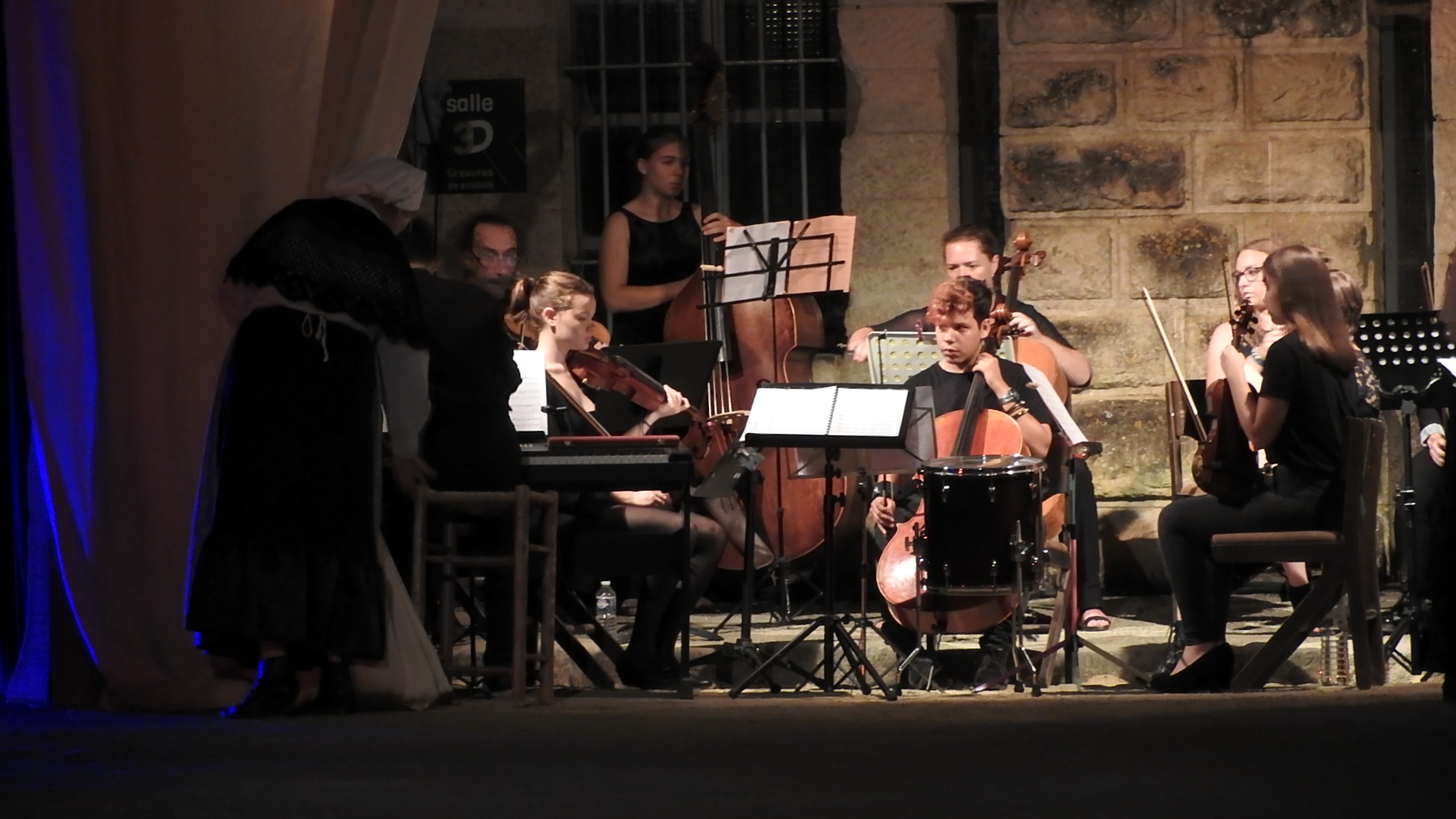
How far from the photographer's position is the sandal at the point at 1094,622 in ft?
24.4

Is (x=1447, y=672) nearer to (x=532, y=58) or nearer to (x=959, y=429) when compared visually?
(x=959, y=429)

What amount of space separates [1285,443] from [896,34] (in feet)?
8.63

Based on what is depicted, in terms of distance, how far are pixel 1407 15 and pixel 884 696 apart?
3935 mm

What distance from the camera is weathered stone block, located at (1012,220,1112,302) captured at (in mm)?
8273

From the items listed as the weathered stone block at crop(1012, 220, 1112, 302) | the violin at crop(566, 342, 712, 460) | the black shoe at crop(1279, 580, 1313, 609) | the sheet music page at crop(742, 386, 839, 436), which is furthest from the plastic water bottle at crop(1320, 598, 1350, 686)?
the violin at crop(566, 342, 712, 460)

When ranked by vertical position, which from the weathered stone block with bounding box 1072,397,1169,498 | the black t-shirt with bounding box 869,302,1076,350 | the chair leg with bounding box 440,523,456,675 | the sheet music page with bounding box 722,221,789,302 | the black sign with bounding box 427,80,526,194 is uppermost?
the black sign with bounding box 427,80,526,194

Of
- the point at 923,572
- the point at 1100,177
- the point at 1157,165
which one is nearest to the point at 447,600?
the point at 923,572

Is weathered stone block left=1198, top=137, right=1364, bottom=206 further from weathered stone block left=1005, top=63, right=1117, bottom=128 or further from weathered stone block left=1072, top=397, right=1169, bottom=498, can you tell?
weathered stone block left=1072, top=397, right=1169, bottom=498

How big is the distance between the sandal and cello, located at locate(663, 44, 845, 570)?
961 mm

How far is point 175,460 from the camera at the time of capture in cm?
558

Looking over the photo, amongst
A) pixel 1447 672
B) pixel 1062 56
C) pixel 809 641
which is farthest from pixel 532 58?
pixel 1447 672

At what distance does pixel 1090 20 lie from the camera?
8.23 metres

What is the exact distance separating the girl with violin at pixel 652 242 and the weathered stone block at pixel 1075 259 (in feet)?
4.37

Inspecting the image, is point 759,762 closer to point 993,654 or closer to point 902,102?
point 993,654
